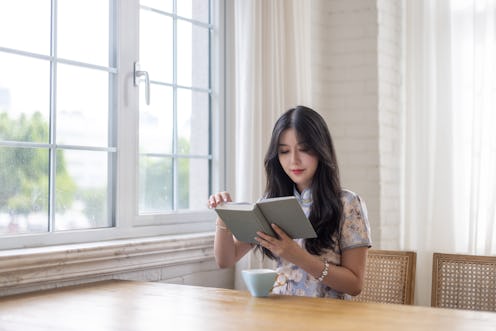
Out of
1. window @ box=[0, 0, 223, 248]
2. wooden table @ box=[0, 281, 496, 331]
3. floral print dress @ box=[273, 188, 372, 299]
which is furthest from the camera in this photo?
window @ box=[0, 0, 223, 248]

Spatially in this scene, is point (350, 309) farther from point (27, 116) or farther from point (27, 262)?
point (27, 116)

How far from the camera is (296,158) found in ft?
7.88

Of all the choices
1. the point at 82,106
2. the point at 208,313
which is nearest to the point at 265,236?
the point at 208,313

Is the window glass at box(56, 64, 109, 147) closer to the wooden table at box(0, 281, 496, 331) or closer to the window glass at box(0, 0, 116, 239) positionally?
the window glass at box(0, 0, 116, 239)

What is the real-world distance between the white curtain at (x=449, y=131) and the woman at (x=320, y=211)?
1.26 metres

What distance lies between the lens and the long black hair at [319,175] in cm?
236

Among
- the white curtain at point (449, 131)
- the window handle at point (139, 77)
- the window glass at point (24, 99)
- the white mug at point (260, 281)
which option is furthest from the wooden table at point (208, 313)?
the white curtain at point (449, 131)

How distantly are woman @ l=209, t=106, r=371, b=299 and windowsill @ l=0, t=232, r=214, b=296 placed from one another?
390 millimetres

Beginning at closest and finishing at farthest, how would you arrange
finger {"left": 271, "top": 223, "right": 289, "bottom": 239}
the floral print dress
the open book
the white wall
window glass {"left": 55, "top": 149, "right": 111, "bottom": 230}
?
the open book
finger {"left": 271, "top": 223, "right": 289, "bottom": 239}
the floral print dress
window glass {"left": 55, "top": 149, "right": 111, "bottom": 230}
the white wall

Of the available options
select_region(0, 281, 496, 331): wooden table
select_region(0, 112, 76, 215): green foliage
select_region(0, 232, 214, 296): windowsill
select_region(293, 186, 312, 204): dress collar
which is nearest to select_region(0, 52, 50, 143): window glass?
select_region(0, 112, 76, 215): green foliage

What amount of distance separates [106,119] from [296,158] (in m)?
0.88

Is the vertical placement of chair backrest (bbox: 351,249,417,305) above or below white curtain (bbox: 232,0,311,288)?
below

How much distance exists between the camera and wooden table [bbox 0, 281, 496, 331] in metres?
1.73

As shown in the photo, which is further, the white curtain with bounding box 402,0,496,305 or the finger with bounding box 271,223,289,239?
the white curtain with bounding box 402,0,496,305
